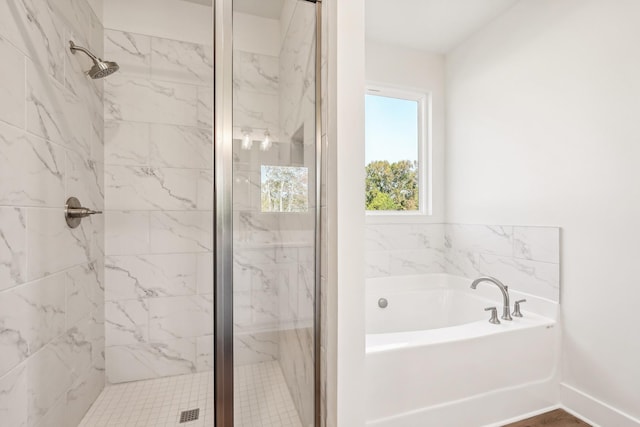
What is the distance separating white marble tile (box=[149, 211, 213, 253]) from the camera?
6.49ft

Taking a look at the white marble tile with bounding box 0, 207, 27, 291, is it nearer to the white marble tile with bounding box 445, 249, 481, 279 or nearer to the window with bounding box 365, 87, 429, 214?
the window with bounding box 365, 87, 429, 214

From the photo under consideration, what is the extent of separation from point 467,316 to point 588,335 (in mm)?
769

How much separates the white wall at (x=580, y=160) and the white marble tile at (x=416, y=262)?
574 millimetres

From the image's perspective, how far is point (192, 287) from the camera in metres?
2.04

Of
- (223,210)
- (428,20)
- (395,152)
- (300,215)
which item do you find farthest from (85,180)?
(428,20)

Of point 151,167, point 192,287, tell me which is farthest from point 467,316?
point 151,167

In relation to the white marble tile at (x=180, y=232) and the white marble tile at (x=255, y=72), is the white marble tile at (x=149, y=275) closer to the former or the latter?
the white marble tile at (x=180, y=232)

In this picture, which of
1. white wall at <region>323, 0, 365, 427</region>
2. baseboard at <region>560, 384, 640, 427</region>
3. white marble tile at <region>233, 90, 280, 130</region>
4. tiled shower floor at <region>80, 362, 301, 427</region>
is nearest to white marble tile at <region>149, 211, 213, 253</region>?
tiled shower floor at <region>80, 362, 301, 427</region>

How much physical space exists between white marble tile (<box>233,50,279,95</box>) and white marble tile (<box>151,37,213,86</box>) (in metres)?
0.87

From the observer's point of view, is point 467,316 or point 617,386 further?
point 467,316

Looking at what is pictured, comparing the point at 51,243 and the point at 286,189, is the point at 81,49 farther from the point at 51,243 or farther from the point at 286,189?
the point at 286,189

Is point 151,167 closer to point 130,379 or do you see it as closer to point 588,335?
point 130,379

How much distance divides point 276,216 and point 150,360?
57.3 inches

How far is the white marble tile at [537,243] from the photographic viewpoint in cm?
188
